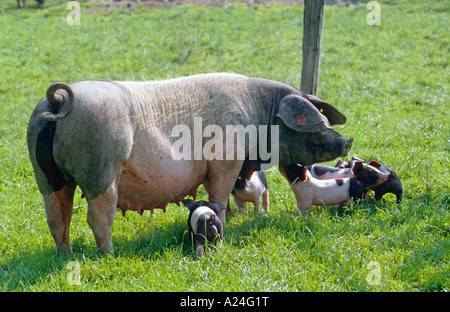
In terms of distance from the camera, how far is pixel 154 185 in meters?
5.52

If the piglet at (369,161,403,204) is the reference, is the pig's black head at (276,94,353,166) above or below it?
above

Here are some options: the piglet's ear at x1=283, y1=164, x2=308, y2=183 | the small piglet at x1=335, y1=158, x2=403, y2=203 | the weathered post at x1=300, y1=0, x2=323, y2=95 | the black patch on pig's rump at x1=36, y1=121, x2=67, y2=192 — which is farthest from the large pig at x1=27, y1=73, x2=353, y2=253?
the weathered post at x1=300, y1=0, x2=323, y2=95

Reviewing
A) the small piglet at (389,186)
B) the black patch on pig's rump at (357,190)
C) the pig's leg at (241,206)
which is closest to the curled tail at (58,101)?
the pig's leg at (241,206)

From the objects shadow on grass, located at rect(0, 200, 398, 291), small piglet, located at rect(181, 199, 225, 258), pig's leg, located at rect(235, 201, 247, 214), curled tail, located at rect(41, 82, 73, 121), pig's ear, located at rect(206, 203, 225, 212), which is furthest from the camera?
pig's leg, located at rect(235, 201, 247, 214)

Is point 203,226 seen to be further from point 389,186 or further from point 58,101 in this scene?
point 389,186

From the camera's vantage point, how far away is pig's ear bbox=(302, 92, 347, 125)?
6.46 m

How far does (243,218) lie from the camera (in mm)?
6391

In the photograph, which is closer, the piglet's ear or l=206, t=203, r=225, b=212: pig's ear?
l=206, t=203, r=225, b=212: pig's ear

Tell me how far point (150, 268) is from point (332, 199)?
8.30ft

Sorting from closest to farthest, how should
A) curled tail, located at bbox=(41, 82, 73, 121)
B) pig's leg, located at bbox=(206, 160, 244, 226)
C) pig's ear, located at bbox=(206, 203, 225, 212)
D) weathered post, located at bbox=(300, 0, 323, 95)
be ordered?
curled tail, located at bbox=(41, 82, 73, 121) < pig's ear, located at bbox=(206, 203, 225, 212) < pig's leg, located at bbox=(206, 160, 244, 226) < weathered post, located at bbox=(300, 0, 323, 95)

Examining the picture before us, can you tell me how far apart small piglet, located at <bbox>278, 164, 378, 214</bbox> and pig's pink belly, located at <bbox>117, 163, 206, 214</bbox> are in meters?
1.22

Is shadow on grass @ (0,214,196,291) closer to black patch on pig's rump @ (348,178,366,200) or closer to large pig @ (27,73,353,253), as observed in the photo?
large pig @ (27,73,353,253)
